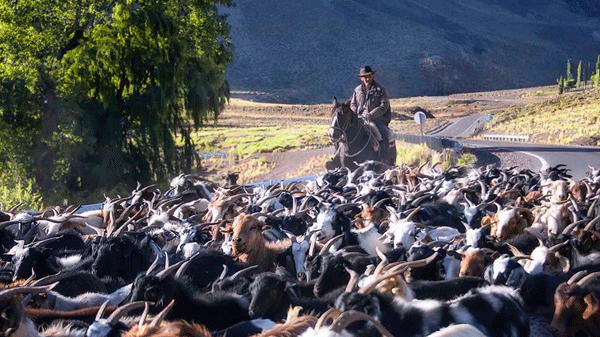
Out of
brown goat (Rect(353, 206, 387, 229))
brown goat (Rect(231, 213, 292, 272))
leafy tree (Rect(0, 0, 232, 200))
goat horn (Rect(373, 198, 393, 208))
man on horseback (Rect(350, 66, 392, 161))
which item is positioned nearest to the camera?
brown goat (Rect(231, 213, 292, 272))

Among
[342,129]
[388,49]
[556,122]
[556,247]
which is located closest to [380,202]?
[556,247]

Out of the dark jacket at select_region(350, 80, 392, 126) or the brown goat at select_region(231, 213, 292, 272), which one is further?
the dark jacket at select_region(350, 80, 392, 126)

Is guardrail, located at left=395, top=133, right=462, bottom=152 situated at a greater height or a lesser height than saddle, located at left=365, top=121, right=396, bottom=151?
lesser

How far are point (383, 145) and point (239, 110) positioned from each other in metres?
62.8

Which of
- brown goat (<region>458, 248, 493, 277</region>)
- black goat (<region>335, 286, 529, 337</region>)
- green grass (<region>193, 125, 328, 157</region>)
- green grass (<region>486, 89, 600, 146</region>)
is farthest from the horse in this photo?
green grass (<region>486, 89, 600, 146</region>)

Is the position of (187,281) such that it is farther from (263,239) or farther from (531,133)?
(531,133)

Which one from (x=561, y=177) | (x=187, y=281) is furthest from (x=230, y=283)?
(x=561, y=177)

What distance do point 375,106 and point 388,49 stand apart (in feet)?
328

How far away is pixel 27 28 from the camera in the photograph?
20031mm

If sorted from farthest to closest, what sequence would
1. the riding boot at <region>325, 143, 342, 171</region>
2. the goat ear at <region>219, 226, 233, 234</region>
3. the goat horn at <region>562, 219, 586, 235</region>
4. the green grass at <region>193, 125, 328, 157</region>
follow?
the green grass at <region>193, 125, 328, 157</region> < the riding boot at <region>325, 143, 342, 171</region> < the goat ear at <region>219, 226, 233, 234</region> < the goat horn at <region>562, 219, 586, 235</region>

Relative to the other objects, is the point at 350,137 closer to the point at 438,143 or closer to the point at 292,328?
the point at 438,143

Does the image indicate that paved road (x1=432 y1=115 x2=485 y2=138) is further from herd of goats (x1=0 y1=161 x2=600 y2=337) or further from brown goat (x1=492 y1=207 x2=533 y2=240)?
brown goat (x1=492 y1=207 x2=533 y2=240)

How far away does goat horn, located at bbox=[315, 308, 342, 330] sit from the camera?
168 inches

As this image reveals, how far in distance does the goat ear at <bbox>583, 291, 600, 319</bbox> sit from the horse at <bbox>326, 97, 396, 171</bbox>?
11782 millimetres
